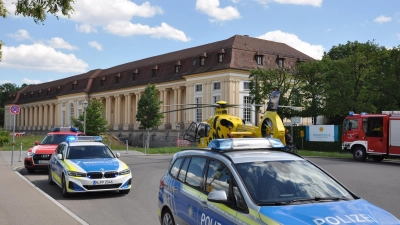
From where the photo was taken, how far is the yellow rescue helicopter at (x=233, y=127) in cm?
2280

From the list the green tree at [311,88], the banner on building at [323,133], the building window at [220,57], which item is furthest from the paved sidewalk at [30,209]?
→ the building window at [220,57]

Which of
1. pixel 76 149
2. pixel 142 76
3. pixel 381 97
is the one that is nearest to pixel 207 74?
pixel 142 76

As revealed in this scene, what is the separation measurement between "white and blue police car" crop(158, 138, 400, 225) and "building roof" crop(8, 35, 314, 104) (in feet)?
173

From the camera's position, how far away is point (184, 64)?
228ft

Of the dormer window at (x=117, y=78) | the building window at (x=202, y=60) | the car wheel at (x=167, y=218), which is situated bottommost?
the car wheel at (x=167, y=218)

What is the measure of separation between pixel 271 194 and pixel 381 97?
133ft

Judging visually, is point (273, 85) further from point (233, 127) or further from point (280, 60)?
point (233, 127)

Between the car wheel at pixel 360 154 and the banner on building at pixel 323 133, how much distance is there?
11.9 metres

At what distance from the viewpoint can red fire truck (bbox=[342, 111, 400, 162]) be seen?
26.2 m

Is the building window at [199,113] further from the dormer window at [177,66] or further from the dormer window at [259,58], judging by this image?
the dormer window at [259,58]

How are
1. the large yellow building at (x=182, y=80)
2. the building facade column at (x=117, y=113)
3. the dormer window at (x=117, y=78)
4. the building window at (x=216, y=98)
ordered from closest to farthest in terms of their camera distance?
the large yellow building at (x=182, y=80), the building window at (x=216, y=98), the building facade column at (x=117, y=113), the dormer window at (x=117, y=78)

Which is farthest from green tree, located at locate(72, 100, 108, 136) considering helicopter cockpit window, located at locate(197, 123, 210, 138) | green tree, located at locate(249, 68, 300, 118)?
helicopter cockpit window, located at locate(197, 123, 210, 138)

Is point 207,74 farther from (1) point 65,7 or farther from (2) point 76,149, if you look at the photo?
(1) point 65,7

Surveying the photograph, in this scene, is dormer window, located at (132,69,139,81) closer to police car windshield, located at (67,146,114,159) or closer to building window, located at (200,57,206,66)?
building window, located at (200,57,206,66)
